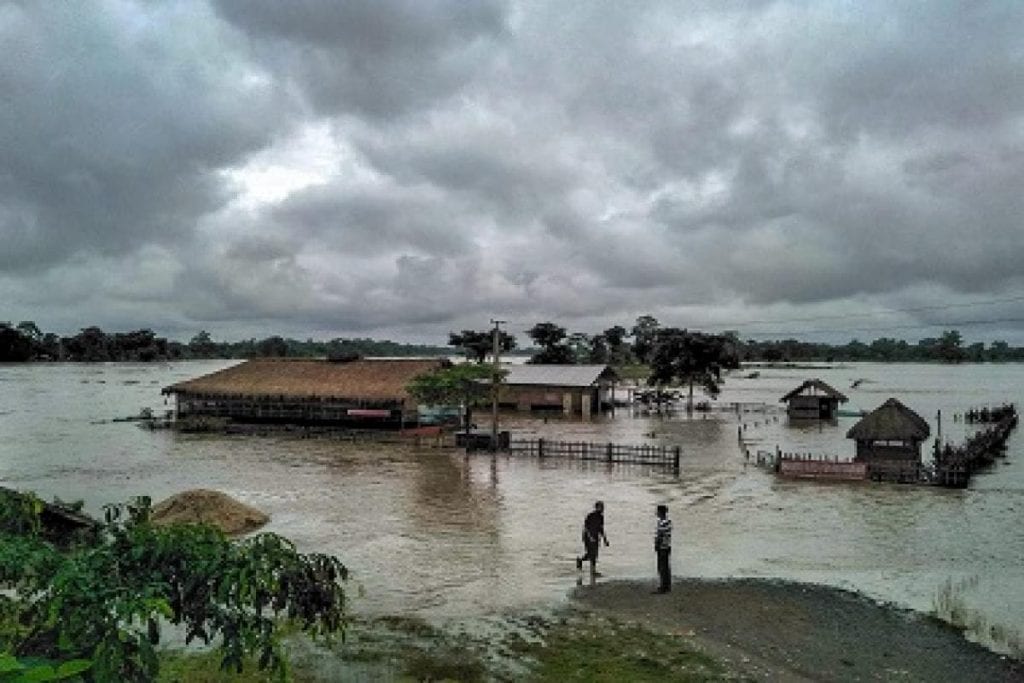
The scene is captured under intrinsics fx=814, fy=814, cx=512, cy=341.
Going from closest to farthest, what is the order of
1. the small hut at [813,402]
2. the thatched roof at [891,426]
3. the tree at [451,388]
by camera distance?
the thatched roof at [891,426], the tree at [451,388], the small hut at [813,402]

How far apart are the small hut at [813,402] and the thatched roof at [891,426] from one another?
26217mm

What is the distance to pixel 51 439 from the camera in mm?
46531

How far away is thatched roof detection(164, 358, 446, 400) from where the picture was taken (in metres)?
47.8

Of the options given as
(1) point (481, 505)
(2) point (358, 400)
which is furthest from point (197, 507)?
(2) point (358, 400)

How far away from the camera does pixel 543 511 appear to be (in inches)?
993

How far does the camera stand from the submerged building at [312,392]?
47.2 m

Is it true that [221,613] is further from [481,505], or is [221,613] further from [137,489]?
[137,489]

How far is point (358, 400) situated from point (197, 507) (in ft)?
83.2

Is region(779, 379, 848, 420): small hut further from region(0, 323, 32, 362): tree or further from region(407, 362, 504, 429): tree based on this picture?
region(0, 323, 32, 362): tree

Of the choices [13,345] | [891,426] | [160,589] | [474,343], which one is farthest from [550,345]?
[13,345]

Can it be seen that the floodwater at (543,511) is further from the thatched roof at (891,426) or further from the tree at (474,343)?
the tree at (474,343)

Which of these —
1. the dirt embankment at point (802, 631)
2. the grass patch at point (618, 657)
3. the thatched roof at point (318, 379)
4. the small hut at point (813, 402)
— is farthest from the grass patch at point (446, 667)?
the small hut at point (813, 402)

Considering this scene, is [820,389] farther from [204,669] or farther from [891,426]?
[204,669]

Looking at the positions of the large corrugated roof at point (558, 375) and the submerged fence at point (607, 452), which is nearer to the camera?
the submerged fence at point (607, 452)
